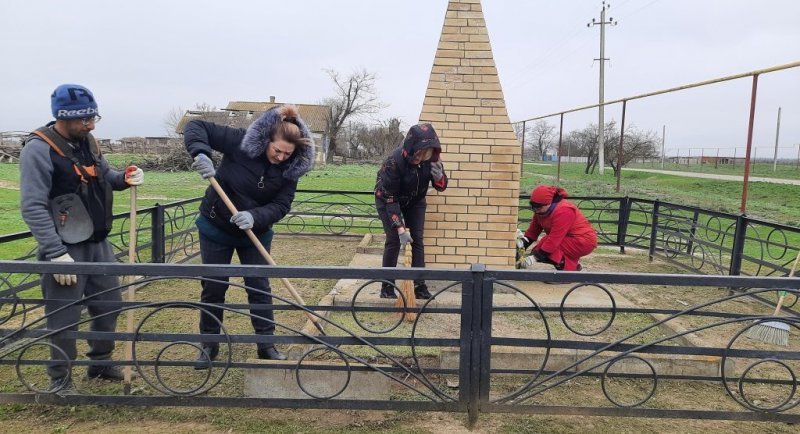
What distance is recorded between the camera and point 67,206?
269cm

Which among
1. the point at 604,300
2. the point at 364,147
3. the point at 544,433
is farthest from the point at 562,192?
the point at 364,147

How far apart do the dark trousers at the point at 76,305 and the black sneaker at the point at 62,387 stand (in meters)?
0.04

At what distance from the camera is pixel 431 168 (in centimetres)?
406

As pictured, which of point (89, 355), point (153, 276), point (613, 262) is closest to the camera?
point (153, 276)

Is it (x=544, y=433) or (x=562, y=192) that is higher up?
(x=562, y=192)

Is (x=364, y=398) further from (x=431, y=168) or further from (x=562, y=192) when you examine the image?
(x=562, y=192)

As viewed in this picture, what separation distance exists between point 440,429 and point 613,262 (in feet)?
16.2

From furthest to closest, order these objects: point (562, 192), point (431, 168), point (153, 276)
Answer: point (562, 192), point (431, 168), point (153, 276)

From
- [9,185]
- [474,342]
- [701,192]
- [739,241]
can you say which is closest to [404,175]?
[474,342]

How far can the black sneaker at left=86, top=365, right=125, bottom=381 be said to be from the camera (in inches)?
118

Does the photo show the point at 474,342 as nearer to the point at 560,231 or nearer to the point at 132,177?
the point at 132,177

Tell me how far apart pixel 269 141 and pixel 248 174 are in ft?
0.74

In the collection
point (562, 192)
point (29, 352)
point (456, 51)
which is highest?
point (456, 51)

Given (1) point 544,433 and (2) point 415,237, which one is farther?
(2) point 415,237
